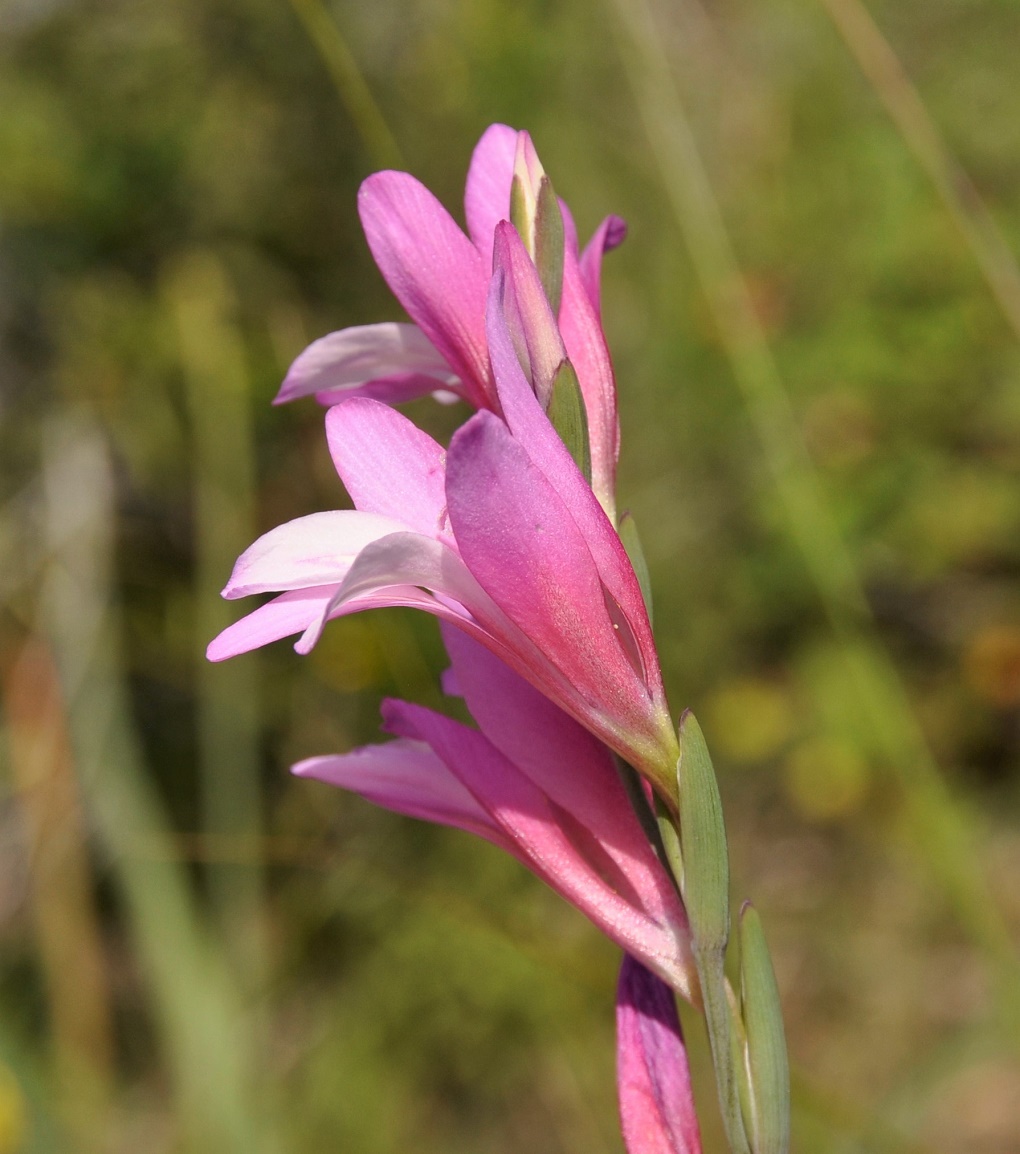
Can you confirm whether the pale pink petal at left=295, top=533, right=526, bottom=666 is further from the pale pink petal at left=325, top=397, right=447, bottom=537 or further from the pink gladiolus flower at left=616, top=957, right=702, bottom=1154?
the pink gladiolus flower at left=616, top=957, right=702, bottom=1154

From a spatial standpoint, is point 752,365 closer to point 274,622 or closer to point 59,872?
point 274,622

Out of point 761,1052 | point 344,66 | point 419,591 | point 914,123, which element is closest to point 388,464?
point 419,591

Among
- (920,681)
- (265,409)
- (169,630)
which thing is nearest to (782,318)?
(920,681)

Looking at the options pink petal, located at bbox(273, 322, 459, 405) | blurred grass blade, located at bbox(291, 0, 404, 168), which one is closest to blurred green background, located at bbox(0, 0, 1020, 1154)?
blurred grass blade, located at bbox(291, 0, 404, 168)

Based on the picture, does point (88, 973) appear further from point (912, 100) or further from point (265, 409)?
point (912, 100)

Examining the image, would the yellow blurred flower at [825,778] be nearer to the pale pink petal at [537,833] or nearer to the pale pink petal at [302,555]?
the pale pink petal at [537,833]

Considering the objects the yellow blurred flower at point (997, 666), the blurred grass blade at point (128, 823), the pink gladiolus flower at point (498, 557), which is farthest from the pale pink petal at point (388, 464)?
the yellow blurred flower at point (997, 666)

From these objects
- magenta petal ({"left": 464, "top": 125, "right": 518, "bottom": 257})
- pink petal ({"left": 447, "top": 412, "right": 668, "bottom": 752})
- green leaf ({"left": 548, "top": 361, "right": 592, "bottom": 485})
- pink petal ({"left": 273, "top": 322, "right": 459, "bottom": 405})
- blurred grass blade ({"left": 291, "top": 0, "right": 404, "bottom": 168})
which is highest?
blurred grass blade ({"left": 291, "top": 0, "right": 404, "bottom": 168})
